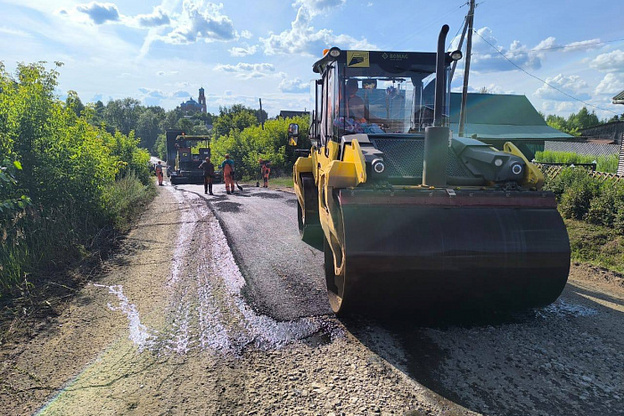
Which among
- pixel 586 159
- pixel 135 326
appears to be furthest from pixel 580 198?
pixel 586 159

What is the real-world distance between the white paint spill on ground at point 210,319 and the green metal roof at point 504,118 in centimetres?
2385

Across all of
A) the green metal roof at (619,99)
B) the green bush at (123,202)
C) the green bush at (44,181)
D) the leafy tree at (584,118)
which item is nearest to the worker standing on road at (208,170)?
the green bush at (123,202)

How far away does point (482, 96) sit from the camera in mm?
29406

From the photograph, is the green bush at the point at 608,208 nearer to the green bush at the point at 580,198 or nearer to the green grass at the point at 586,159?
the green bush at the point at 580,198

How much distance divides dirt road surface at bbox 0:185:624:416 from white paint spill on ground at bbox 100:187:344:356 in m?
0.02

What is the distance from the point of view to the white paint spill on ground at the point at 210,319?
354 cm

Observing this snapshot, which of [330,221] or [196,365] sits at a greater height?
[330,221]

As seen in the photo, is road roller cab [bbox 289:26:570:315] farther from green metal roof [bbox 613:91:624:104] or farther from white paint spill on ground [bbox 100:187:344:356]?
green metal roof [bbox 613:91:624:104]

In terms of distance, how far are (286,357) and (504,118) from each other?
29.2 metres

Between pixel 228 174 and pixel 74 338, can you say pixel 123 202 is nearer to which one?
pixel 228 174

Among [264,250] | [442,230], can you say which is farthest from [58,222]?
[442,230]

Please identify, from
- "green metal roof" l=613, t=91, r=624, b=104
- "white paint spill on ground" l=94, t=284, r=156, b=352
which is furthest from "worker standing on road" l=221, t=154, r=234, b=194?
"green metal roof" l=613, t=91, r=624, b=104

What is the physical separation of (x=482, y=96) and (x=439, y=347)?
97.7ft

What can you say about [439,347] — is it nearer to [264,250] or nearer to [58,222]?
[264,250]
